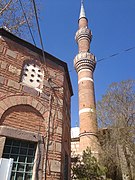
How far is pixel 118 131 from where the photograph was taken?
40.0ft

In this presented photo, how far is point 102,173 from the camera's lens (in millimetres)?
10000

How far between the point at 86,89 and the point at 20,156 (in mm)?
15664

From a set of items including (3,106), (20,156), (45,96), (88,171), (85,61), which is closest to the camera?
(20,156)

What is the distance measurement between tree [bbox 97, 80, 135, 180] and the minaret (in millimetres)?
1780

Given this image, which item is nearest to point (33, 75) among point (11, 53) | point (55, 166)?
point (11, 53)

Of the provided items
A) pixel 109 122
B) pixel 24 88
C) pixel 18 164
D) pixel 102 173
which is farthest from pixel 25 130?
pixel 109 122

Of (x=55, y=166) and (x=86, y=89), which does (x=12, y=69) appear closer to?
(x=55, y=166)

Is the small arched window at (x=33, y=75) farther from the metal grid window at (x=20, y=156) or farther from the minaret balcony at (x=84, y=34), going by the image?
the minaret balcony at (x=84, y=34)

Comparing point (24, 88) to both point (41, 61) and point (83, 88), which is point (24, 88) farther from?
point (83, 88)

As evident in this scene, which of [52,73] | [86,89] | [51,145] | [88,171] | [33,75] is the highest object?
[86,89]

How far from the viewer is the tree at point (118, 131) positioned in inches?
453

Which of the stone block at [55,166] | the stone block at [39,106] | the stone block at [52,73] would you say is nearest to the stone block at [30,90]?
the stone block at [39,106]

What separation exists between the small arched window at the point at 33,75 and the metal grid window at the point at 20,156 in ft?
5.71

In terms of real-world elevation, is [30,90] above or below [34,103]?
above
